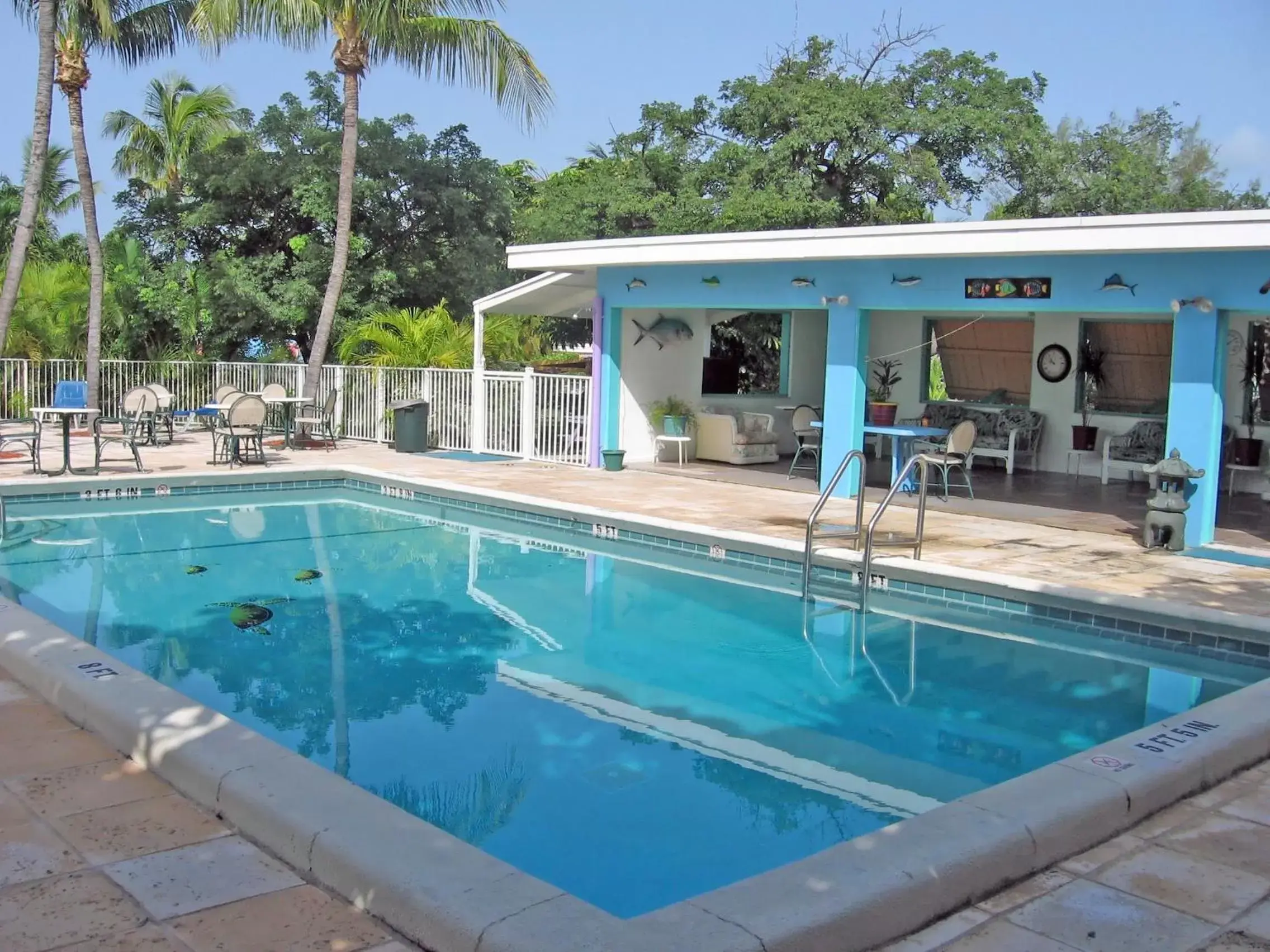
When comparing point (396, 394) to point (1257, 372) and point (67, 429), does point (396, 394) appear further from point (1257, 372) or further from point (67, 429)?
point (1257, 372)

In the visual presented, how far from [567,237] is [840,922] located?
88.6ft

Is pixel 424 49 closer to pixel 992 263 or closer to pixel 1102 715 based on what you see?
pixel 992 263

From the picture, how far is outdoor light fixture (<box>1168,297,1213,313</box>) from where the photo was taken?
34.6ft

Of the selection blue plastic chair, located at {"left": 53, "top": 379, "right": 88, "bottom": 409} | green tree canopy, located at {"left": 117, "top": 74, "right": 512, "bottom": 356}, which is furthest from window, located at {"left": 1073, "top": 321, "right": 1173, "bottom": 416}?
green tree canopy, located at {"left": 117, "top": 74, "right": 512, "bottom": 356}

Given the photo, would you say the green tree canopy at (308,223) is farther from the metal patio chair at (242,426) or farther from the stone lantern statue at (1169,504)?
the stone lantern statue at (1169,504)

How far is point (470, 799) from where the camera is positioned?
5391 mm

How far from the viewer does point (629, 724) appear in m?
6.55

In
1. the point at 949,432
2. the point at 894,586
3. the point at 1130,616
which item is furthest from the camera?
the point at 949,432

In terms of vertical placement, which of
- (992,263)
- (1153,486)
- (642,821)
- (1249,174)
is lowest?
(642,821)

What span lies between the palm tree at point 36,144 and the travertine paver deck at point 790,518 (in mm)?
2409

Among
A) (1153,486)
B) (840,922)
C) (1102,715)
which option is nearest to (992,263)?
(1153,486)

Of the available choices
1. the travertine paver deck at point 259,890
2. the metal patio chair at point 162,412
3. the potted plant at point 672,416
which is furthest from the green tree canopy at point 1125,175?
the travertine paver deck at point 259,890

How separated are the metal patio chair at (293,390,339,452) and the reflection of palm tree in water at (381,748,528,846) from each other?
13114 mm

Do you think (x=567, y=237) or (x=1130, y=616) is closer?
(x=1130, y=616)
